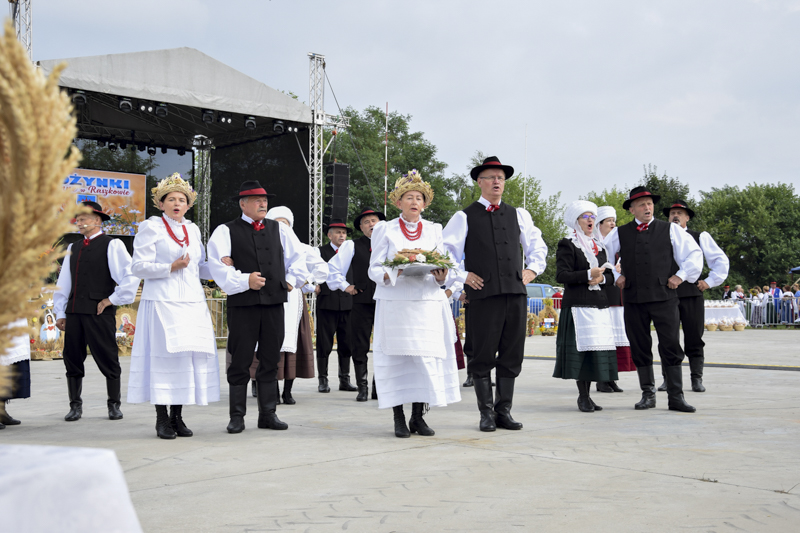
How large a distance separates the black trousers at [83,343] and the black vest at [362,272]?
2954 mm

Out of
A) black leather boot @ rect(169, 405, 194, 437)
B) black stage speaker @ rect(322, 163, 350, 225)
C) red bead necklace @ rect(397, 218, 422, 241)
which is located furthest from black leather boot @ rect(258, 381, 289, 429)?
black stage speaker @ rect(322, 163, 350, 225)

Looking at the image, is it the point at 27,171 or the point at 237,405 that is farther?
the point at 237,405

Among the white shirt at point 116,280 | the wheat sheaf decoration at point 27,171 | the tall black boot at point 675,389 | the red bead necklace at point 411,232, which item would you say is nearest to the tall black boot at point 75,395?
the white shirt at point 116,280

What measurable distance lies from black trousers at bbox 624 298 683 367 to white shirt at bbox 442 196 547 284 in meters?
1.28

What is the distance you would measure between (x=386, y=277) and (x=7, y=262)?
186 inches

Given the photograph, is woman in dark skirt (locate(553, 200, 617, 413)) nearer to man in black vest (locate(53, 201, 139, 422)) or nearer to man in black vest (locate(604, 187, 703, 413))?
man in black vest (locate(604, 187, 703, 413))

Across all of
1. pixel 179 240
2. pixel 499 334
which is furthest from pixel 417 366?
pixel 179 240

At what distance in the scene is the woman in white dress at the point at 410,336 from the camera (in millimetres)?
5641

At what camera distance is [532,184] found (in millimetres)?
47781

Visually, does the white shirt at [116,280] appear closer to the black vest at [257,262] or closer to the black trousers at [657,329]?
the black vest at [257,262]

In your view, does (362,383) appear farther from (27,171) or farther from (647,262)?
(27,171)

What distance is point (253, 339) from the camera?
19.6 feet

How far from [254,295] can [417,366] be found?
1.44 metres

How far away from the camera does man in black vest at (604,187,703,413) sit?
22.1ft
